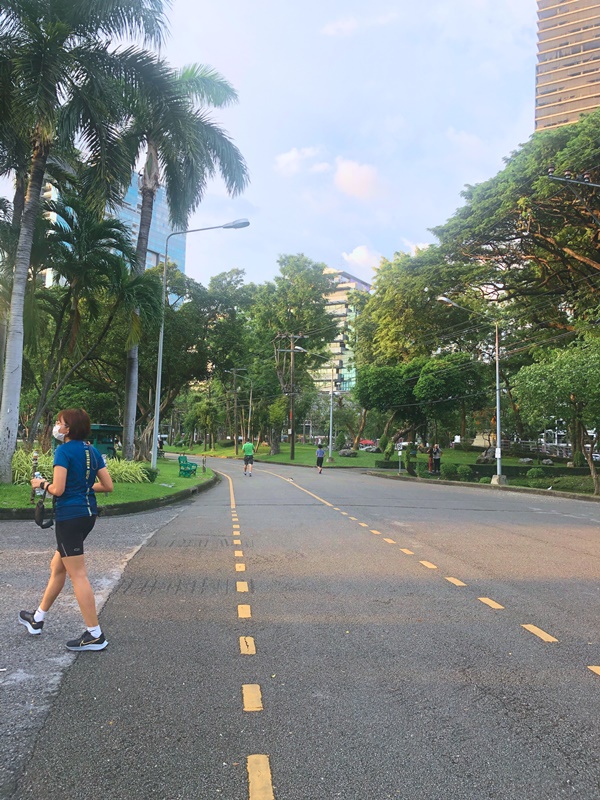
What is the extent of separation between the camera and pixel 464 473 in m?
31.5

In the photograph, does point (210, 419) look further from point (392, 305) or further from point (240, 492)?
point (240, 492)

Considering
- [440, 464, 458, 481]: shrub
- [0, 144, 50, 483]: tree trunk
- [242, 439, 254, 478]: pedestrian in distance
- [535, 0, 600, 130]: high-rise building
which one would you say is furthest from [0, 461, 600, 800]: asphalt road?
[535, 0, 600, 130]: high-rise building

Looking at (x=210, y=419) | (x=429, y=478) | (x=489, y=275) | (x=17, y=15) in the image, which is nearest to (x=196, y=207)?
(x=17, y=15)

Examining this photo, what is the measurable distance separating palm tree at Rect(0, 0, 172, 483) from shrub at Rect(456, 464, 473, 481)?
75.0ft

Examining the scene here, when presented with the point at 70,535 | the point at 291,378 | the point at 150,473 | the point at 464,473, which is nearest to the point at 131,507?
→ the point at 150,473

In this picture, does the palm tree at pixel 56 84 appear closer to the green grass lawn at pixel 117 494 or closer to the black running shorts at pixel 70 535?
the green grass lawn at pixel 117 494

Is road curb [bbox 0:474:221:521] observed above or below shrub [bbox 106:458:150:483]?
below

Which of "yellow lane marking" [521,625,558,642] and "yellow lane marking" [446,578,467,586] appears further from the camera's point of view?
"yellow lane marking" [446,578,467,586]

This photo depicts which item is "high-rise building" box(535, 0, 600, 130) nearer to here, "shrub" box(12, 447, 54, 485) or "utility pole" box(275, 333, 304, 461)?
"utility pole" box(275, 333, 304, 461)

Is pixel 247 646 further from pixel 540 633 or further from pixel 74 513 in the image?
pixel 540 633

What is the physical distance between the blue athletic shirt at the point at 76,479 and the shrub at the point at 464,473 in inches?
1134

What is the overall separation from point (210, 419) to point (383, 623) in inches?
2567

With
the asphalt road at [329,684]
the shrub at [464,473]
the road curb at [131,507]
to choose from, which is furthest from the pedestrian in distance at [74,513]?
the shrub at [464,473]

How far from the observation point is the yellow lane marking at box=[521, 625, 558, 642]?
489cm
